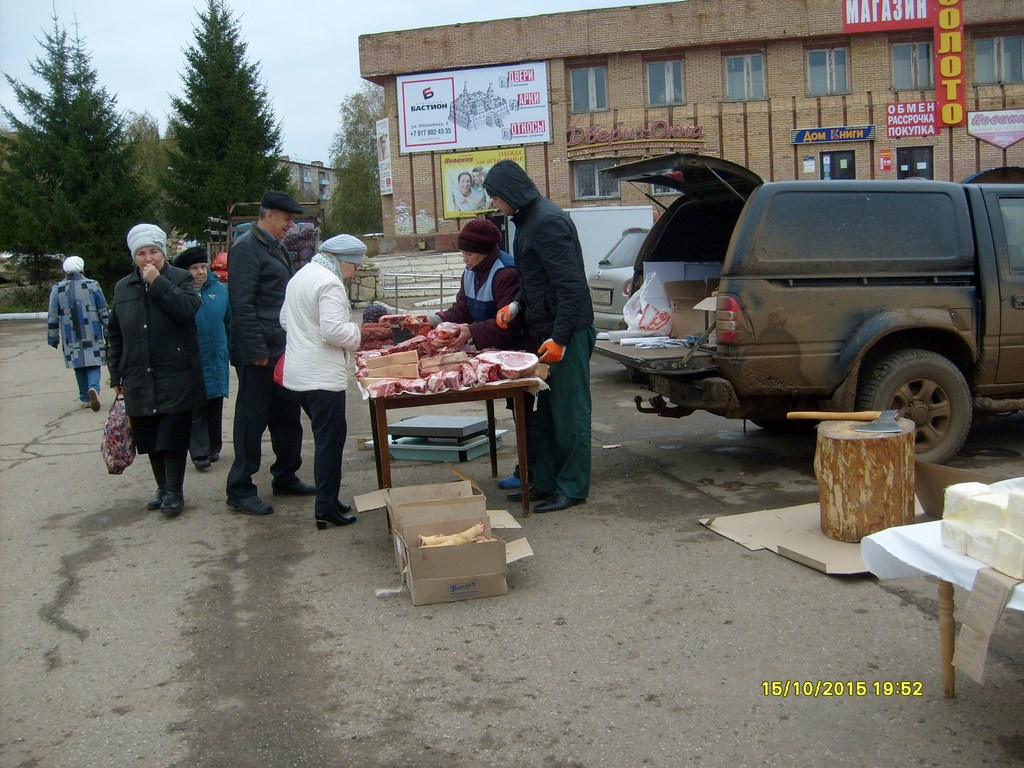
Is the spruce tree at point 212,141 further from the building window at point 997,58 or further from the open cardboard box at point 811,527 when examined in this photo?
the open cardboard box at point 811,527

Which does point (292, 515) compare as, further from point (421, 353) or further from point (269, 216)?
point (269, 216)

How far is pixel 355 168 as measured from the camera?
196ft

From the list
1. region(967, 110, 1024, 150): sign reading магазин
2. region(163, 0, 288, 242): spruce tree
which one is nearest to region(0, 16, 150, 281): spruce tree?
region(163, 0, 288, 242): spruce tree

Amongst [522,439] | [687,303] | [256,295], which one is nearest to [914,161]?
[687,303]

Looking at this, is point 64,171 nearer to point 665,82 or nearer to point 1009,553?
point 665,82

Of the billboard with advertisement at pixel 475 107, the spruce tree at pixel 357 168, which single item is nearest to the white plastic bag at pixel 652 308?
the billboard with advertisement at pixel 475 107

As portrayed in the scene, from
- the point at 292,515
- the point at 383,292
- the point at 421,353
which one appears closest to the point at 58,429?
the point at 292,515

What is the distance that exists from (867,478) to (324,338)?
10.3ft

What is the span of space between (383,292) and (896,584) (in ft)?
70.4

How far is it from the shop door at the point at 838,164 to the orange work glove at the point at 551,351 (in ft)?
108

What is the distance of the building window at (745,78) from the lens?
3556cm

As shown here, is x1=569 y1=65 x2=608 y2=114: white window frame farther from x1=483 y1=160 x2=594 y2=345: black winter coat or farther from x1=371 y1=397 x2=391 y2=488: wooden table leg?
x1=371 y1=397 x2=391 y2=488: wooden table leg

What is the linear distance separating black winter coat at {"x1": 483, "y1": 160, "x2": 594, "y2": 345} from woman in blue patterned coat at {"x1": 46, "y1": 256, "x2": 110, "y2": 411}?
6357 millimetres

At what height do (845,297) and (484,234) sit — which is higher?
(484,234)
